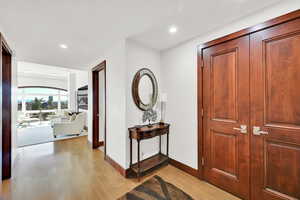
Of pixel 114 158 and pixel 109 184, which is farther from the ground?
pixel 114 158

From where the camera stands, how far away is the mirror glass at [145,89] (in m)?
2.62

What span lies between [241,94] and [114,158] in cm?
252

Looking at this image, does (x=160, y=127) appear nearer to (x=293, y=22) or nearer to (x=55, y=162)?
(x=293, y=22)

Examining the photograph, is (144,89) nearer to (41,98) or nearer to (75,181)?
(75,181)

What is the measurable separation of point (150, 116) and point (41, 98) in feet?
28.3

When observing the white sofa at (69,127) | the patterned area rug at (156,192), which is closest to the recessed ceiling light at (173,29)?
the patterned area rug at (156,192)

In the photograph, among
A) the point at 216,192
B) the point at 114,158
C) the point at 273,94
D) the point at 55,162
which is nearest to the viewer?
the point at 273,94

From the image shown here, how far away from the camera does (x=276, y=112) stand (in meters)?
1.54

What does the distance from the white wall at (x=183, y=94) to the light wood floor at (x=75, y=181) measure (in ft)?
1.36

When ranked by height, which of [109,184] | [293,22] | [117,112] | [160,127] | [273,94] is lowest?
[109,184]

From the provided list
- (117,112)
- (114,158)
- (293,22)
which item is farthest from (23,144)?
(293,22)

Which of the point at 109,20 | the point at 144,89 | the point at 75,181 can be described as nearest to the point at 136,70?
the point at 144,89

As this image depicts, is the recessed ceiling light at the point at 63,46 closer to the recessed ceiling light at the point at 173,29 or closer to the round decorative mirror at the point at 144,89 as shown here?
the round decorative mirror at the point at 144,89

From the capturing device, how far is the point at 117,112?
258 centimetres
